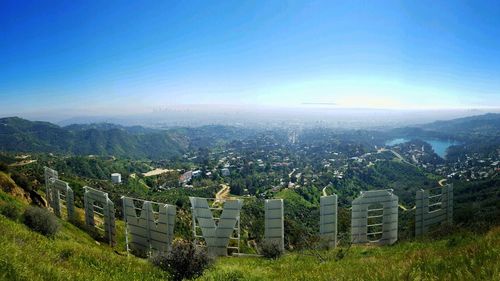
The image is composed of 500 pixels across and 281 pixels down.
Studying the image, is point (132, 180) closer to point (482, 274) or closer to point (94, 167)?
point (94, 167)

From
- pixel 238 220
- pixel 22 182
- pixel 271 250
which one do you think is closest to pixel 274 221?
pixel 271 250

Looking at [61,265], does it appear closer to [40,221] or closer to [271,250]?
[40,221]

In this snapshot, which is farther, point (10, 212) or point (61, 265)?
point (10, 212)

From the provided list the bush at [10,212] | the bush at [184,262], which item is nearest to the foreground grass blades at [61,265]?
the bush at [184,262]

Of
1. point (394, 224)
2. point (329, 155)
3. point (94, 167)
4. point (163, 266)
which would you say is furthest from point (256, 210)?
point (329, 155)

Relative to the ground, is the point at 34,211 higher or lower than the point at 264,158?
higher
